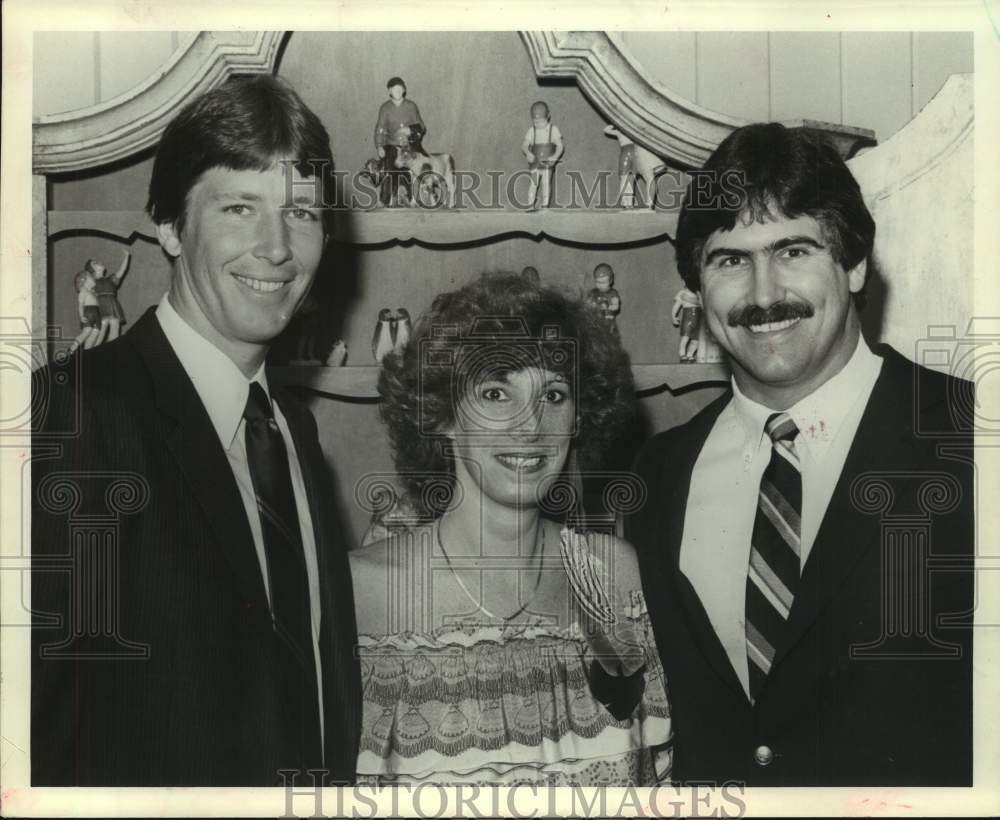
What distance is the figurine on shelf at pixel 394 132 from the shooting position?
2.42m

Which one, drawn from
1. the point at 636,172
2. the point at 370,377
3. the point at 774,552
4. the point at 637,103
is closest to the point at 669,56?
the point at 637,103

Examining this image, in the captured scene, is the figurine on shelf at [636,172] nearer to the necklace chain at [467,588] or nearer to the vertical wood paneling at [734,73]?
the vertical wood paneling at [734,73]

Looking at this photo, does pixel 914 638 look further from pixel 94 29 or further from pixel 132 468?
pixel 94 29

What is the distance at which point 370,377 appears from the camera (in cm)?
241

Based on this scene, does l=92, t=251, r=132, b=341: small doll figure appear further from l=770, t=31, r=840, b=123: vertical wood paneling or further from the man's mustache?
l=770, t=31, r=840, b=123: vertical wood paneling

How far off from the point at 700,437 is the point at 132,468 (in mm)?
1131

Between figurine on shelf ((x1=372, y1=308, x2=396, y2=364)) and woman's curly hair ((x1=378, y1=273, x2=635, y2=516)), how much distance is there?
0.13 ft

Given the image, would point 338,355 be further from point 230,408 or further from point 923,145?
point 923,145

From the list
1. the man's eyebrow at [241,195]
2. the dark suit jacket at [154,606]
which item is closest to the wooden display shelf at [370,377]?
the dark suit jacket at [154,606]

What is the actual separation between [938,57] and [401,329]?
1245 millimetres

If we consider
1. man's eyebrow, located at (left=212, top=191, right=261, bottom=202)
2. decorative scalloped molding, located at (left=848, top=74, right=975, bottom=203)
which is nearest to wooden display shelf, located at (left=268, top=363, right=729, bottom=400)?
man's eyebrow, located at (left=212, top=191, right=261, bottom=202)

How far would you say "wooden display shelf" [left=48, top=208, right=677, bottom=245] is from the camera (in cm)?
241

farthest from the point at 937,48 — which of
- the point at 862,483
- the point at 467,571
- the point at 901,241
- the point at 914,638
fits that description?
the point at 467,571

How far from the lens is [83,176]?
2422mm
